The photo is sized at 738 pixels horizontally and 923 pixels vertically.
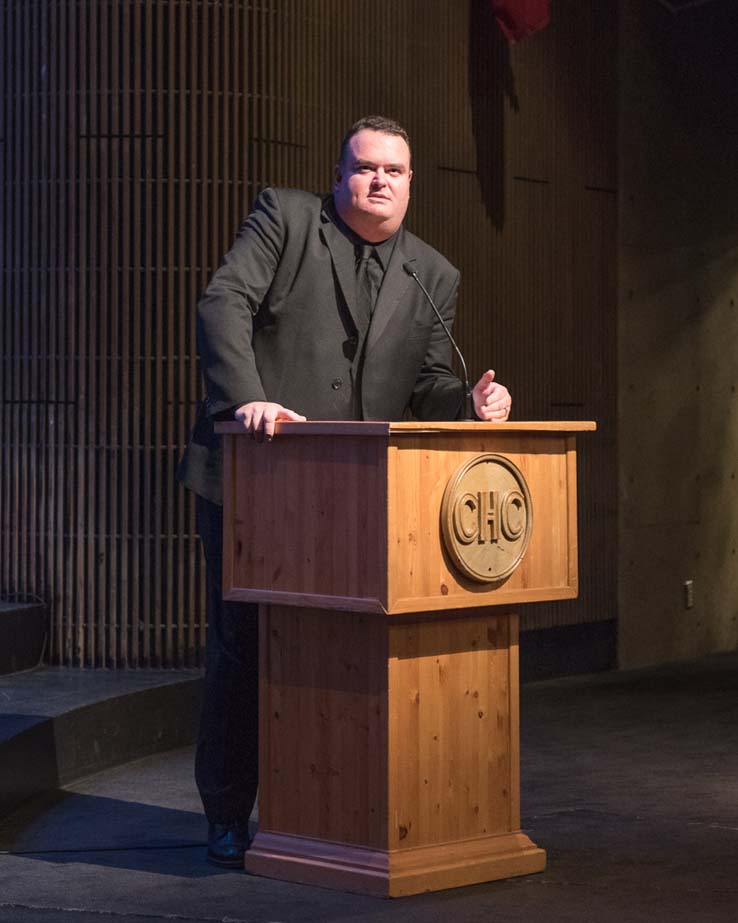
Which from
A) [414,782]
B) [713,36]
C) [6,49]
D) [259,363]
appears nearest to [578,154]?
[713,36]

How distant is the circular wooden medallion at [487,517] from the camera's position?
3.43m

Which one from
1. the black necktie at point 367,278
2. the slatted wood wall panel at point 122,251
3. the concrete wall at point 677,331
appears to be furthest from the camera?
the concrete wall at point 677,331

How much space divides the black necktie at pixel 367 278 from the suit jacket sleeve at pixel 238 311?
170mm

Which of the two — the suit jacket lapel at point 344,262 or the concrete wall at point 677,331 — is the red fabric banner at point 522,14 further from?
the suit jacket lapel at point 344,262

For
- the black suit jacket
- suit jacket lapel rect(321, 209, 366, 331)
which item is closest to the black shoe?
the black suit jacket

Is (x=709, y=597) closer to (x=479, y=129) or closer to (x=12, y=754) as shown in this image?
(x=479, y=129)

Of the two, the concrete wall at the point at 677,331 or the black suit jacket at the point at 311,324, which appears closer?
the black suit jacket at the point at 311,324

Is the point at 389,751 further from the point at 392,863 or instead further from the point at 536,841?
the point at 536,841

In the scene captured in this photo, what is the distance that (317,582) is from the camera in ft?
11.4

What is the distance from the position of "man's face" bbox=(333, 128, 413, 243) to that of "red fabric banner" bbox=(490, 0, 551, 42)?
317cm

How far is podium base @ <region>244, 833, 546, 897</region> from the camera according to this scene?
11.3 feet

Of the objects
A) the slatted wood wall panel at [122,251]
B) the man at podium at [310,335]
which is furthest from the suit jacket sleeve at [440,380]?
the slatted wood wall panel at [122,251]

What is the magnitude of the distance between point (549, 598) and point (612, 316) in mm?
3839

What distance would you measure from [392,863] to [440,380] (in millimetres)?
1048
